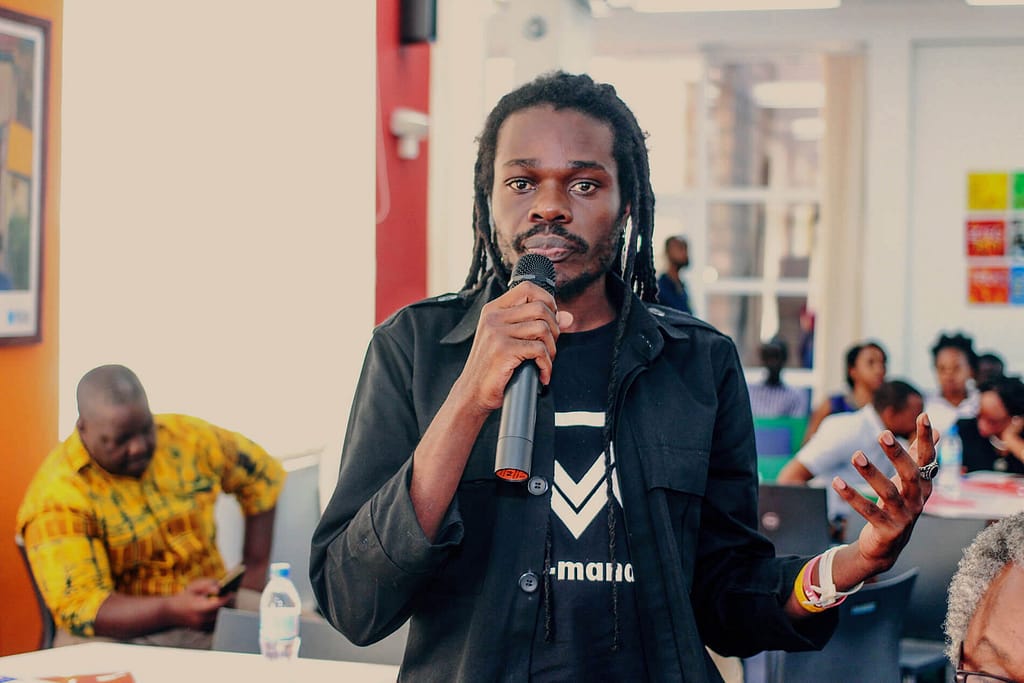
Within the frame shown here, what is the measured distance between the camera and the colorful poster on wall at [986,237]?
30.6ft

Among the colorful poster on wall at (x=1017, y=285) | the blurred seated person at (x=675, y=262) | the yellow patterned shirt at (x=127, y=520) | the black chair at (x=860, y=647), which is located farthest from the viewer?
the colorful poster on wall at (x=1017, y=285)

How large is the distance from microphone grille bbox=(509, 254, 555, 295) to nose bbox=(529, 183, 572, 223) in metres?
Result: 0.05

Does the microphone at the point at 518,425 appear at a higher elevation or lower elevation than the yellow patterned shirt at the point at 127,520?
higher

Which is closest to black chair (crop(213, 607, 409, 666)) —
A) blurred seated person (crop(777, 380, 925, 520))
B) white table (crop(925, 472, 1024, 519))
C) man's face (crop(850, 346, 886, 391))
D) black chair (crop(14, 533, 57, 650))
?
black chair (crop(14, 533, 57, 650))

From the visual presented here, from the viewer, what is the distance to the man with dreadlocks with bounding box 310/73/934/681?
1.42m

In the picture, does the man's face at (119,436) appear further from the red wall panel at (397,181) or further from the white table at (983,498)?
the white table at (983,498)

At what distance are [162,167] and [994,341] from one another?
745 centimetres

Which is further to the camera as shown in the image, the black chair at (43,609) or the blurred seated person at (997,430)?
the blurred seated person at (997,430)

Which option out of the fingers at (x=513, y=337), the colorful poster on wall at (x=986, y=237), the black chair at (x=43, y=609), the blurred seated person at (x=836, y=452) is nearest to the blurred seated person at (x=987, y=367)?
the colorful poster on wall at (x=986, y=237)

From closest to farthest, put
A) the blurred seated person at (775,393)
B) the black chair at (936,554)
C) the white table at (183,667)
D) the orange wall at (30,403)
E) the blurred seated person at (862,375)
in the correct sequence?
1. the white table at (183,667)
2. the orange wall at (30,403)
3. the black chair at (936,554)
4. the blurred seated person at (862,375)
5. the blurred seated person at (775,393)

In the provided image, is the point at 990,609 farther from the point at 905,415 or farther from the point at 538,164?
the point at 905,415

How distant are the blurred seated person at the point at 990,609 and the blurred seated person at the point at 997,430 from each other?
4.30m

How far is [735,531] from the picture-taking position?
166 centimetres

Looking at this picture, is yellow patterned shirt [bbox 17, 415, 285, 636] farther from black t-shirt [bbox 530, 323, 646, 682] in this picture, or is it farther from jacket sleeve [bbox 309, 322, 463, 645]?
black t-shirt [bbox 530, 323, 646, 682]
